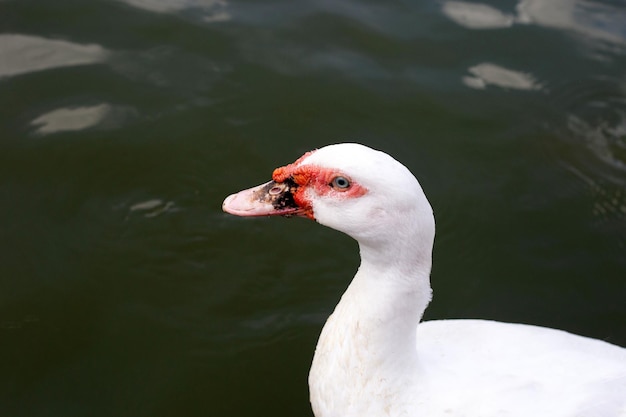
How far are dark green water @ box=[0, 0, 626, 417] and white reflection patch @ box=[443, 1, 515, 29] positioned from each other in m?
0.02

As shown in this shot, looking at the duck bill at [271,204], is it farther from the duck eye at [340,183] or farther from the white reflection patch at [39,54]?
the white reflection patch at [39,54]

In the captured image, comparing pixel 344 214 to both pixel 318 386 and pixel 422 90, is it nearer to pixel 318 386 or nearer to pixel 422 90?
pixel 318 386

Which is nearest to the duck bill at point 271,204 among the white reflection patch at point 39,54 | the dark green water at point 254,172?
the dark green water at point 254,172

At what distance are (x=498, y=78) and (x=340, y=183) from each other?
3.35 m

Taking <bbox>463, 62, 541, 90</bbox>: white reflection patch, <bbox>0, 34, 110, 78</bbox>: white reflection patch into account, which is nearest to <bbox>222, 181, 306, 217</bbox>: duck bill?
<bbox>0, 34, 110, 78</bbox>: white reflection patch

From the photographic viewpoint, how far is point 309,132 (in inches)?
196

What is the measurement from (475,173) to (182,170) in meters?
1.92

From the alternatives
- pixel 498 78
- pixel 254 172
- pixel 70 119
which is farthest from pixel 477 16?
pixel 70 119

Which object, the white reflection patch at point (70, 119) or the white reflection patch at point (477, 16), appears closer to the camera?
the white reflection patch at point (70, 119)

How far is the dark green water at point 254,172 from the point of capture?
384 cm

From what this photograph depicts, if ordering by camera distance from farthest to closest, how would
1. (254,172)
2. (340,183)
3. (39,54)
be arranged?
(39,54) < (254,172) < (340,183)

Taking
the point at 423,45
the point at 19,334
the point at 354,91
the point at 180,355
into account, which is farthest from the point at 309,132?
the point at 19,334

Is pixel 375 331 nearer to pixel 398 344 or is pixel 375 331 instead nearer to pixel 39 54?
pixel 398 344

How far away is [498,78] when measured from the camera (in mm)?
5574
